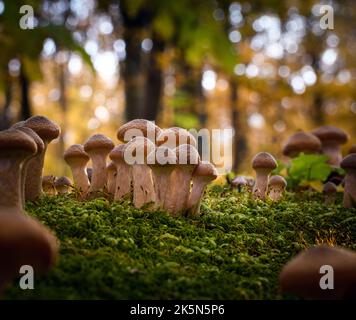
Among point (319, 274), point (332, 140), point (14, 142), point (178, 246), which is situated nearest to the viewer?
point (319, 274)

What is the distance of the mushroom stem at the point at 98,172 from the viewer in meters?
3.91

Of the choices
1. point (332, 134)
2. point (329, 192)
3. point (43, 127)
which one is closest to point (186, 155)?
point (43, 127)

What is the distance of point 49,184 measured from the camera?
13.8 feet

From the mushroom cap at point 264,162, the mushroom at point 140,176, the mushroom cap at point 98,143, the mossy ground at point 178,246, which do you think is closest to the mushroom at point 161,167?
the mushroom at point 140,176

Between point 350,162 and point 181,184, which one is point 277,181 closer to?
point 350,162

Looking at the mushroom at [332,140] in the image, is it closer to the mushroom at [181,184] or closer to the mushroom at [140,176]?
the mushroom at [181,184]

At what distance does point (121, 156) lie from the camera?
357cm

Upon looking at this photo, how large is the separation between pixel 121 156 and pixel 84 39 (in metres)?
14.2

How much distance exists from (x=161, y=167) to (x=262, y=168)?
1407 mm

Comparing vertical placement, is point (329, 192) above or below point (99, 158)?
below

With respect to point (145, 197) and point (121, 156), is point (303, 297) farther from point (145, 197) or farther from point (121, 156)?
point (121, 156)

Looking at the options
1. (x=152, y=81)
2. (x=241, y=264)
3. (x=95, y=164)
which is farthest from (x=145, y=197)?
(x=152, y=81)

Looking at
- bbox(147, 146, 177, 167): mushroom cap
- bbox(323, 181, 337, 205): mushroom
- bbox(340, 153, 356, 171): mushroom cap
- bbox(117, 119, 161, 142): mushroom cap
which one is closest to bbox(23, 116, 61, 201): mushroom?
bbox(117, 119, 161, 142): mushroom cap

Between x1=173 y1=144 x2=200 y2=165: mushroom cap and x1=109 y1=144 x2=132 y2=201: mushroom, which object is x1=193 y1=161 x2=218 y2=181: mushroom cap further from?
x1=109 y1=144 x2=132 y2=201: mushroom
